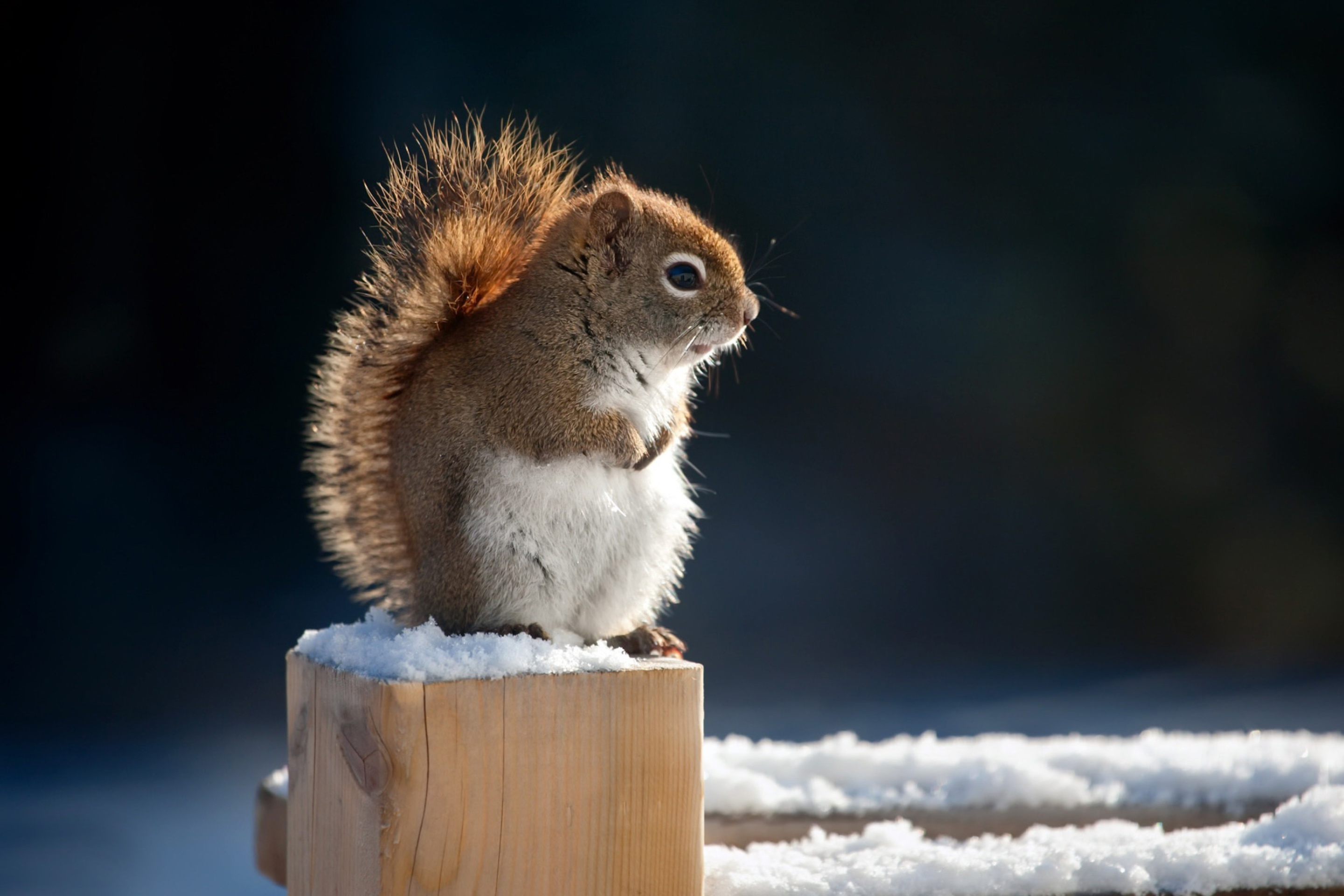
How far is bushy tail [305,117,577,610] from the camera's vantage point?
1490 mm

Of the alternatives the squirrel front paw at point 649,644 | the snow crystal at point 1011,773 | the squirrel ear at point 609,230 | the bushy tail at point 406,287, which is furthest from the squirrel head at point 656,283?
the snow crystal at point 1011,773

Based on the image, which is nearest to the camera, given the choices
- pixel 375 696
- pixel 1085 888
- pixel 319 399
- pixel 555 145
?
pixel 375 696

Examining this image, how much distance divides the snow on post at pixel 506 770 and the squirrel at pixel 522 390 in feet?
0.43

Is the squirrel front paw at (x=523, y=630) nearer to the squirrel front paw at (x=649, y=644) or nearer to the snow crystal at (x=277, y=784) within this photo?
the squirrel front paw at (x=649, y=644)

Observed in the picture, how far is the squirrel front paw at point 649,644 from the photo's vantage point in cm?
146

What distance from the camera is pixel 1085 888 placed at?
51.9 inches

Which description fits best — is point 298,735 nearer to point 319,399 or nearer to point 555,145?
point 319,399

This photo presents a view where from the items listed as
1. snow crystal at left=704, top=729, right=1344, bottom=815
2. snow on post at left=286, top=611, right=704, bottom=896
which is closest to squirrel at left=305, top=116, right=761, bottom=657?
snow on post at left=286, top=611, right=704, bottom=896

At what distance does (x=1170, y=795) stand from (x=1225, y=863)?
0.60 m

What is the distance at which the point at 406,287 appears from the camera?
1.51 meters

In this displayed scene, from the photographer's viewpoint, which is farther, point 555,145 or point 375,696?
point 555,145

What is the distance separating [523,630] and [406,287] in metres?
0.48

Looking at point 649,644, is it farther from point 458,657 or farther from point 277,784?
point 277,784

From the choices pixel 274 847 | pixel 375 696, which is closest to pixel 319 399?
pixel 375 696
